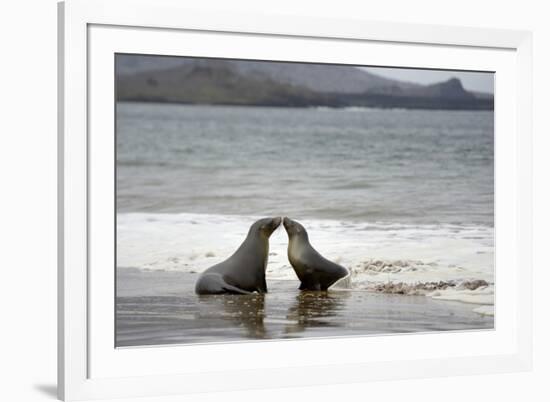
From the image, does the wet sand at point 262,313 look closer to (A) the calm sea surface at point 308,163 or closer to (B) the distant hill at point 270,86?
(A) the calm sea surface at point 308,163

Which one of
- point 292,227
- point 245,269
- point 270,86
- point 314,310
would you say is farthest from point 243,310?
point 270,86

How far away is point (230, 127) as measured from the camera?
6.12 metres

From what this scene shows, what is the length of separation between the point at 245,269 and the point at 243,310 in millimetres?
220

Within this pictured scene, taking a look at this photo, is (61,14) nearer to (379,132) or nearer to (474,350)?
(379,132)

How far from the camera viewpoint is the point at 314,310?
5996 mm

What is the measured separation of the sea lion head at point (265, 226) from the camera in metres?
5.98

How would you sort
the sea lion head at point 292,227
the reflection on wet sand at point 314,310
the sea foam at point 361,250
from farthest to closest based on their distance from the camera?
the sea lion head at point 292,227 < the reflection on wet sand at point 314,310 < the sea foam at point 361,250

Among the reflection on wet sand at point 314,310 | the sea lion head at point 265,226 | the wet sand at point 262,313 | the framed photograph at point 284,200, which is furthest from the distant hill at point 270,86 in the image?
the reflection on wet sand at point 314,310

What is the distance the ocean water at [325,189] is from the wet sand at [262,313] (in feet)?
0.21

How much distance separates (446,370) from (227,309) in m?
1.17

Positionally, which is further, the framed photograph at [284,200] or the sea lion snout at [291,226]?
the sea lion snout at [291,226]

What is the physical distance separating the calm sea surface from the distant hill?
0.06 m

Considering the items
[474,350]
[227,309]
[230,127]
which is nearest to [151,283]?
[227,309]

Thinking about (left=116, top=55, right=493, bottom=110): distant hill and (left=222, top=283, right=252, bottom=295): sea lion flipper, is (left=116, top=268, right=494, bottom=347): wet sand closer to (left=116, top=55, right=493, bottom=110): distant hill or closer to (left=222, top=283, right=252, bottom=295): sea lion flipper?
(left=222, top=283, right=252, bottom=295): sea lion flipper
